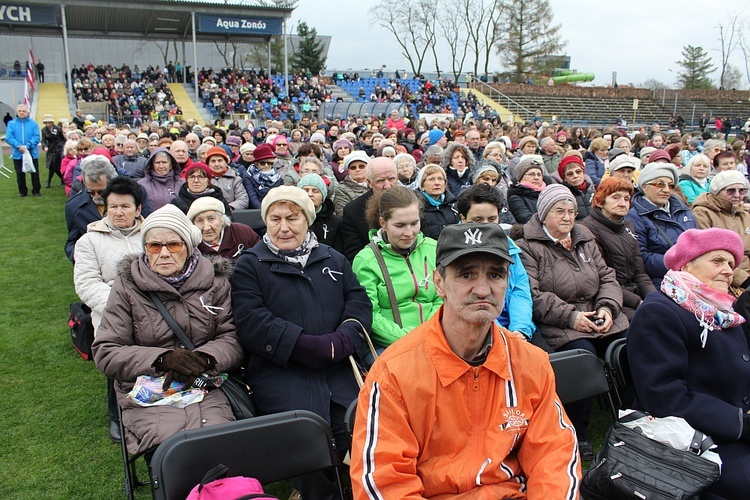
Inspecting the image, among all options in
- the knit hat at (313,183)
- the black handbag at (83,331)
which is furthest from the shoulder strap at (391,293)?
the black handbag at (83,331)

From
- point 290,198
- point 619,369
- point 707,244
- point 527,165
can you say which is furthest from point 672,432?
point 527,165

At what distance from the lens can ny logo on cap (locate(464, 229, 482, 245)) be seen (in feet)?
6.15

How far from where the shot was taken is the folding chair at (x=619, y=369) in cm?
307

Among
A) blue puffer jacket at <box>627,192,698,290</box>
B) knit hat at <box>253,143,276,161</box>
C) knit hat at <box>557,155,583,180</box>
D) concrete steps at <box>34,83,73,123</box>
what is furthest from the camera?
concrete steps at <box>34,83,73,123</box>

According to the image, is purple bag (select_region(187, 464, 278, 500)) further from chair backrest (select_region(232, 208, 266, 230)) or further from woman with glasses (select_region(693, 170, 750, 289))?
woman with glasses (select_region(693, 170, 750, 289))

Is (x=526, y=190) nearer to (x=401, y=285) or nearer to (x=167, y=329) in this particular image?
(x=401, y=285)

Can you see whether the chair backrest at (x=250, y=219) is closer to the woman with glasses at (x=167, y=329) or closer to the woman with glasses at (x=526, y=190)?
the woman with glasses at (x=167, y=329)

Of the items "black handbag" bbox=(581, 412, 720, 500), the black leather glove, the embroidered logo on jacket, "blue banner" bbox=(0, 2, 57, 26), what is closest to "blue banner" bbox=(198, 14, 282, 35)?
"blue banner" bbox=(0, 2, 57, 26)

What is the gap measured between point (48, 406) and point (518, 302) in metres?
3.32

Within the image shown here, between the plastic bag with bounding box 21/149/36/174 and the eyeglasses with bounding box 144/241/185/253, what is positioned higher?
the plastic bag with bounding box 21/149/36/174

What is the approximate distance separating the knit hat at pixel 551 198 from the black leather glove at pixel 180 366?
2493 millimetres

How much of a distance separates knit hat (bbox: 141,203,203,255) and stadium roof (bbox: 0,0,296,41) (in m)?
27.4

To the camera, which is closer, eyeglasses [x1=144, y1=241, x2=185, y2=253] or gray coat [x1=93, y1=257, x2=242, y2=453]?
gray coat [x1=93, y1=257, x2=242, y2=453]

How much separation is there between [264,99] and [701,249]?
29003 mm
